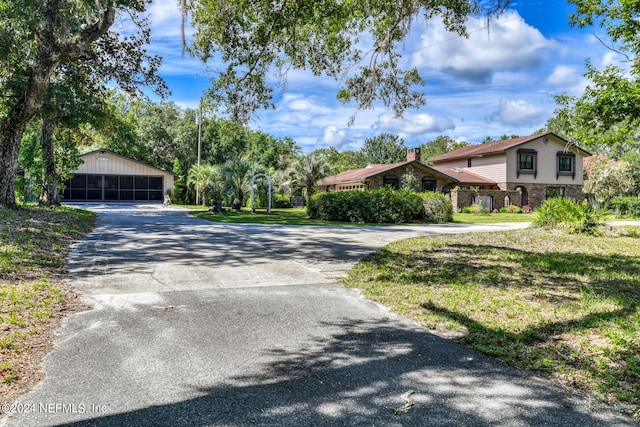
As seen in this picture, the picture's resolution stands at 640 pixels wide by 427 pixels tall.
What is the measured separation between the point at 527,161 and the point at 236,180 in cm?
2468

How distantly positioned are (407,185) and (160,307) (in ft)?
96.9

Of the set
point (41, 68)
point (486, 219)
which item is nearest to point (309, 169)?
point (486, 219)

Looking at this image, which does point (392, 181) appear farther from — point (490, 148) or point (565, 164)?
point (565, 164)

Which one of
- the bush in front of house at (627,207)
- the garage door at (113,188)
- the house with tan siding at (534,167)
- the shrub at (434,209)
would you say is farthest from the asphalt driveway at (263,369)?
the garage door at (113,188)

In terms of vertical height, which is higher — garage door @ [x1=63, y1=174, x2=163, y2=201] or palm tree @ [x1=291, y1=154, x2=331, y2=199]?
palm tree @ [x1=291, y1=154, x2=331, y2=199]

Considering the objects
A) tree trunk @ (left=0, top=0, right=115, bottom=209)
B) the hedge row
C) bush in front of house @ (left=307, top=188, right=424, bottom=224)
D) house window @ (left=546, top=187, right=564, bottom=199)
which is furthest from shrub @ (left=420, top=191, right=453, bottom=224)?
house window @ (left=546, top=187, right=564, bottom=199)

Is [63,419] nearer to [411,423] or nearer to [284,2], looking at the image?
[411,423]

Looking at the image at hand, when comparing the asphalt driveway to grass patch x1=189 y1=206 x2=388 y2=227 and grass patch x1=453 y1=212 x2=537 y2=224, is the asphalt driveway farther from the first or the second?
Result: grass patch x1=453 y1=212 x2=537 y2=224

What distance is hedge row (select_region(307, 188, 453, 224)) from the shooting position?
71.2 feet

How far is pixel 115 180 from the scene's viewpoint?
3997 cm

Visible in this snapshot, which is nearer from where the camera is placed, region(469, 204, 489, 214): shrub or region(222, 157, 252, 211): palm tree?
region(222, 157, 252, 211): palm tree

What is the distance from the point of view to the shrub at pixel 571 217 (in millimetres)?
15219

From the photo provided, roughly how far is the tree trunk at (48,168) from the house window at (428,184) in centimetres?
2520

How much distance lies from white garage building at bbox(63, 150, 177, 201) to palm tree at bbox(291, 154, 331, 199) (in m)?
14.3
